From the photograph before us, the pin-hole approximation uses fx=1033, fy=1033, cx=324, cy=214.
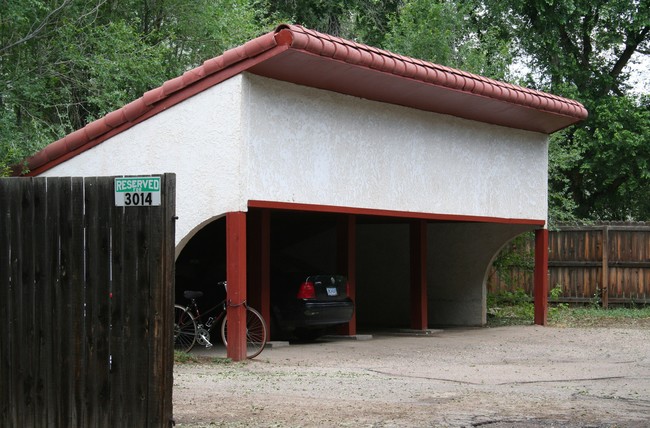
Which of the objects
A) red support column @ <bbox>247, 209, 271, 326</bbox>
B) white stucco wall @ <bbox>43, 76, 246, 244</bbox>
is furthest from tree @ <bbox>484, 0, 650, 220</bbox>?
white stucco wall @ <bbox>43, 76, 246, 244</bbox>

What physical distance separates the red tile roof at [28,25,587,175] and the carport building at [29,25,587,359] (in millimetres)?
22

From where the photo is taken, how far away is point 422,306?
19438 mm

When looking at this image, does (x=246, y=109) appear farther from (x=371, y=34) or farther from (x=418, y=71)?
(x=371, y=34)

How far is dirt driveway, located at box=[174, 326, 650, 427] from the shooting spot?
28.6ft

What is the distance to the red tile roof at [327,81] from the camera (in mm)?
12735

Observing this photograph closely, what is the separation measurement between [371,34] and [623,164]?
8311 mm

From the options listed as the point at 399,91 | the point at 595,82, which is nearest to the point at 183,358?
the point at 399,91

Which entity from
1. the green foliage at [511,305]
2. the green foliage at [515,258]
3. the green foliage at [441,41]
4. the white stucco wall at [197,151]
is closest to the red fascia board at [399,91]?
the white stucco wall at [197,151]

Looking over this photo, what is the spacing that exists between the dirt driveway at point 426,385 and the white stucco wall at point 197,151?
209 centimetres

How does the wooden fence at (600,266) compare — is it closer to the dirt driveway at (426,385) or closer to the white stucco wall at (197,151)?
the dirt driveway at (426,385)

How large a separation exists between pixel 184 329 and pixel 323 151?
3.14 meters

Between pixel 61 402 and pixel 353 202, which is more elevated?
pixel 353 202

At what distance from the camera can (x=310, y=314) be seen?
15805 mm

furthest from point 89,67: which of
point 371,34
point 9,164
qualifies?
point 371,34
